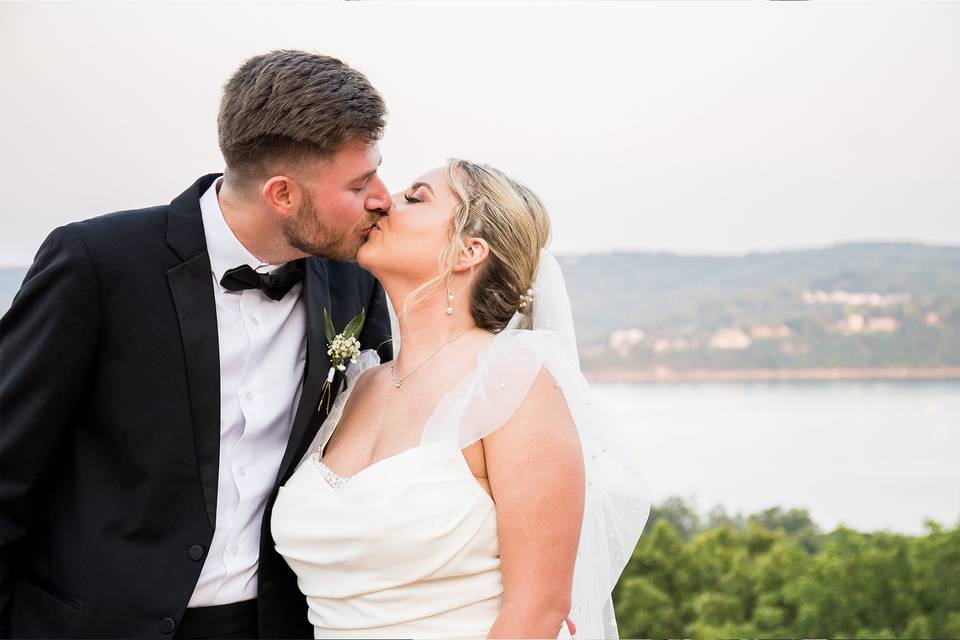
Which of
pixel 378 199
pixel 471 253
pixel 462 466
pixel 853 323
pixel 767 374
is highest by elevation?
pixel 378 199

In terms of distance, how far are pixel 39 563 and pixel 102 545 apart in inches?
9.1

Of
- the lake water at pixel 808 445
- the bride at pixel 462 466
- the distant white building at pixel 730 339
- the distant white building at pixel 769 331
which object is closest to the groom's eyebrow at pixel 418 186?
the bride at pixel 462 466

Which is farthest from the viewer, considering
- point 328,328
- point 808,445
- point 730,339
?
point 730,339

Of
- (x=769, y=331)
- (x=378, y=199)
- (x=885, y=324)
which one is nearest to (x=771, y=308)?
(x=769, y=331)

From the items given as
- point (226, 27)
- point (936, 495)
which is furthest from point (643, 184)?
point (226, 27)

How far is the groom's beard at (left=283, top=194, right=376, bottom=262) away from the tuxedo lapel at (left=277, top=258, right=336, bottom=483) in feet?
0.46

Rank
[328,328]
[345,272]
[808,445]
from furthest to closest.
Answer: [808,445]
[345,272]
[328,328]

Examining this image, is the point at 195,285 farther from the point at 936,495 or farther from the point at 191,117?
the point at 936,495

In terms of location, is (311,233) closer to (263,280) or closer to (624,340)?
(263,280)

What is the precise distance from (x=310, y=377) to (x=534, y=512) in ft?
2.21

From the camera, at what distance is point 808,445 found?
10625 mm

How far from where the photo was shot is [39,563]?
2.29 m

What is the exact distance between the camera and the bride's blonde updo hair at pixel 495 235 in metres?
2.46

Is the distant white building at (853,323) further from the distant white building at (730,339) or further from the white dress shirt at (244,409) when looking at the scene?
the white dress shirt at (244,409)
